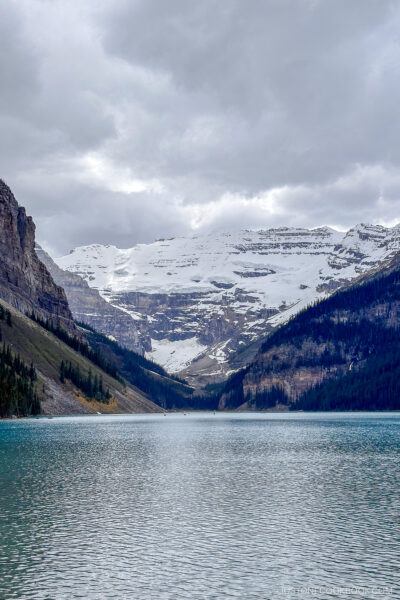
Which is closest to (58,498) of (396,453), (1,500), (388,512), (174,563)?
(1,500)

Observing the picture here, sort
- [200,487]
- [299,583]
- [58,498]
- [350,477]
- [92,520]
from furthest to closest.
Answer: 1. [350,477]
2. [200,487]
3. [58,498]
4. [92,520]
5. [299,583]

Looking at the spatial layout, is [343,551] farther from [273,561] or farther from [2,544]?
[2,544]

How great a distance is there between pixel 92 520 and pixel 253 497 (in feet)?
51.2

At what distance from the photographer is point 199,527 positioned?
47.0 metres

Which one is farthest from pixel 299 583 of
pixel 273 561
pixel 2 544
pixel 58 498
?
pixel 58 498

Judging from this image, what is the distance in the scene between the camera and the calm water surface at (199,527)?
112 ft

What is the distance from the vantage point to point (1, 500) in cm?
5697

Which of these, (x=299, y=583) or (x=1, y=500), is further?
(x=1, y=500)

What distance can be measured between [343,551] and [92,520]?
1924 centimetres

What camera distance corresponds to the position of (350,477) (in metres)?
70.1

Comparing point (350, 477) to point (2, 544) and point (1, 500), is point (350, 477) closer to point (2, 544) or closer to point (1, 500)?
point (1, 500)

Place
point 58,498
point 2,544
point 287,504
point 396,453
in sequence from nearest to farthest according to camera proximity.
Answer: point 2,544 < point 287,504 < point 58,498 < point 396,453

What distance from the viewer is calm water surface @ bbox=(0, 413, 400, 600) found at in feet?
112

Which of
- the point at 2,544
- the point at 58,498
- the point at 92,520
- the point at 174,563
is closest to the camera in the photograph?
the point at 174,563
